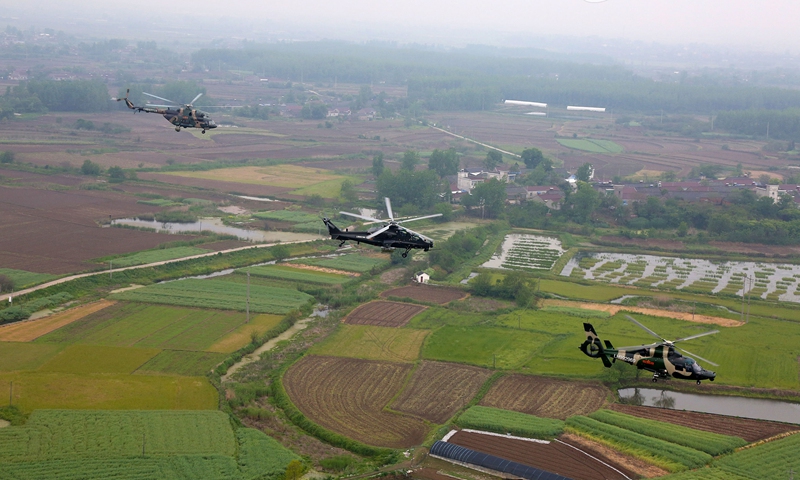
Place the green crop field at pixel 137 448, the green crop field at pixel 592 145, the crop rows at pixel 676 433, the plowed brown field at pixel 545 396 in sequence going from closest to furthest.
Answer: the green crop field at pixel 137 448 < the crop rows at pixel 676 433 < the plowed brown field at pixel 545 396 < the green crop field at pixel 592 145

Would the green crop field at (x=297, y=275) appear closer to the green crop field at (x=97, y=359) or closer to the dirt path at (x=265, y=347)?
the dirt path at (x=265, y=347)

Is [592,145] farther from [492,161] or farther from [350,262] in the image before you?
[350,262]

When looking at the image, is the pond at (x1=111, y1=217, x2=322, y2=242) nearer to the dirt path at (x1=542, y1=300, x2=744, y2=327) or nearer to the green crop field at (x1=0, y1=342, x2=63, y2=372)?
the dirt path at (x1=542, y1=300, x2=744, y2=327)

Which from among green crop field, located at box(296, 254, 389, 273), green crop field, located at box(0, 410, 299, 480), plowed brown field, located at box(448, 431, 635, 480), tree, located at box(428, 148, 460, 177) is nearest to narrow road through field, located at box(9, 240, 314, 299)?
green crop field, located at box(296, 254, 389, 273)

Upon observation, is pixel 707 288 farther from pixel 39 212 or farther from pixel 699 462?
pixel 39 212

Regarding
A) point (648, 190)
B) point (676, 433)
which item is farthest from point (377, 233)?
point (648, 190)

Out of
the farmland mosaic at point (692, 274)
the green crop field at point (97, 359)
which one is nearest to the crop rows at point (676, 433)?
the green crop field at point (97, 359)
